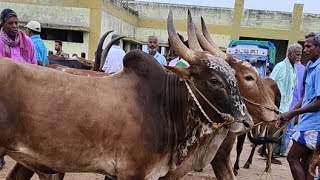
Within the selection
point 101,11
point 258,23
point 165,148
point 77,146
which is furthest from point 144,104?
point 258,23

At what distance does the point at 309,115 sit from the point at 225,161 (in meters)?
0.91

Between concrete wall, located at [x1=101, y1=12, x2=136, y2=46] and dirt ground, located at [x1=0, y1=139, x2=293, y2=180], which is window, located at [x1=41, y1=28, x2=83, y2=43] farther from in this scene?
dirt ground, located at [x1=0, y1=139, x2=293, y2=180]

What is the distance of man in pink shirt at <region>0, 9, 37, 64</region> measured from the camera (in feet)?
14.1

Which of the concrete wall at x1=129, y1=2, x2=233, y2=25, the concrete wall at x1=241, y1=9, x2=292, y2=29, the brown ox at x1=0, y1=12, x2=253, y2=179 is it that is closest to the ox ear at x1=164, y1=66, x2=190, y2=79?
the brown ox at x1=0, y1=12, x2=253, y2=179

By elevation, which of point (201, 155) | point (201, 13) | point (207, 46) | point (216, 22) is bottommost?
point (201, 155)

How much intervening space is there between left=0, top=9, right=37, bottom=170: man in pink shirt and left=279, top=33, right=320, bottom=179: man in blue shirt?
2.69 metres

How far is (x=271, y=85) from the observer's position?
6.01 m

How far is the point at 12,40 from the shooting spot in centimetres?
439

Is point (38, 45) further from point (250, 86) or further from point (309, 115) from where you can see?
point (309, 115)

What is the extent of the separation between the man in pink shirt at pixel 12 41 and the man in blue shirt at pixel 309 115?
2.69 meters

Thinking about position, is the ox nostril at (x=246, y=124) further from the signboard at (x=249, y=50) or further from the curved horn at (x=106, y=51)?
the signboard at (x=249, y=50)

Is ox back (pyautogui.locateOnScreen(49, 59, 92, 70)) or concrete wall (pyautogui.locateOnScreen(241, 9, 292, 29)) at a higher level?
concrete wall (pyautogui.locateOnScreen(241, 9, 292, 29))

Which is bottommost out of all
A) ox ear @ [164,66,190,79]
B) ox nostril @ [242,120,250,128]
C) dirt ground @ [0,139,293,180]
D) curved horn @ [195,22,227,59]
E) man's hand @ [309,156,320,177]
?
dirt ground @ [0,139,293,180]

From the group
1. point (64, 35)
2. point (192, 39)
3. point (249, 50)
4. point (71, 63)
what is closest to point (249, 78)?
point (192, 39)
